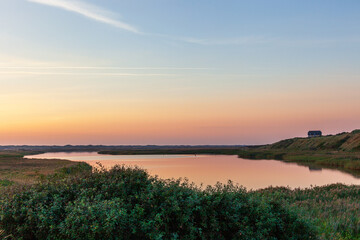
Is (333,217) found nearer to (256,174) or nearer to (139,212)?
(139,212)

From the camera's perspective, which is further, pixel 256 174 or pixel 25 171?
pixel 25 171

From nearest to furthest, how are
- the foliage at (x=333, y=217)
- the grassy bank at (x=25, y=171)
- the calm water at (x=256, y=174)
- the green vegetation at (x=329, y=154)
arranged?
the foliage at (x=333, y=217), the grassy bank at (x=25, y=171), the calm water at (x=256, y=174), the green vegetation at (x=329, y=154)

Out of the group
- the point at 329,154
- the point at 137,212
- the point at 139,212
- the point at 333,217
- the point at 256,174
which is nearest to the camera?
the point at 139,212

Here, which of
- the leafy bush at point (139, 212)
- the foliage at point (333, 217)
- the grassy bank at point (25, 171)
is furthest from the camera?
the grassy bank at point (25, 171)

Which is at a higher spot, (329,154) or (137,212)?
(137,212)

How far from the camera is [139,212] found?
6387 mm

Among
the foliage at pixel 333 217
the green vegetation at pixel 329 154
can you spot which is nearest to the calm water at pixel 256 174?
Answer: the green vegetation at pixel 329 154

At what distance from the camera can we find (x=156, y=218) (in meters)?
6.25

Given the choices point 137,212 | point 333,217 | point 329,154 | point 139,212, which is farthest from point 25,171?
point 329,154

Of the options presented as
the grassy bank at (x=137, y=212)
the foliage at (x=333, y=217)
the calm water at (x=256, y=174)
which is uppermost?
the grassy bank at (x=137, y=212)

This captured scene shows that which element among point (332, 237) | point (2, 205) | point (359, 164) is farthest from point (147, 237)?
point (359, 164)

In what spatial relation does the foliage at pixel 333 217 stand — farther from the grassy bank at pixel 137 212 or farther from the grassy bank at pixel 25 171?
the grassy bank at pixel 25 171

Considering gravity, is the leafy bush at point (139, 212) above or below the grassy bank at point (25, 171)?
above

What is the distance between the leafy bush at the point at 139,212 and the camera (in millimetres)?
6199
